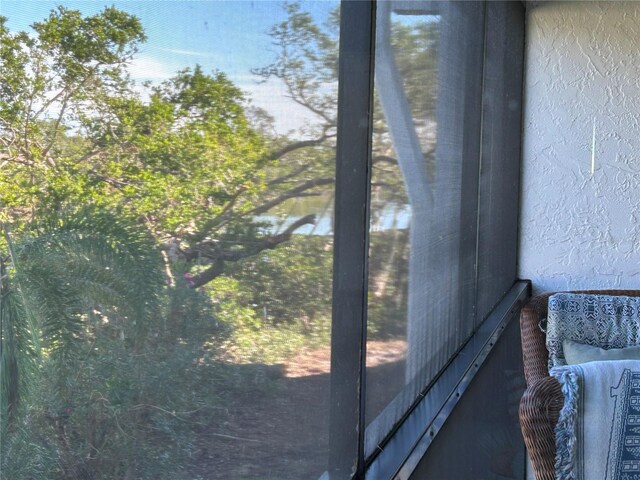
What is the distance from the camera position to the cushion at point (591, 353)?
9.10ft

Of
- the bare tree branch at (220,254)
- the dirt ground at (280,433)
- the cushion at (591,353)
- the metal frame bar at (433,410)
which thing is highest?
the bare tree branch at (220,254)

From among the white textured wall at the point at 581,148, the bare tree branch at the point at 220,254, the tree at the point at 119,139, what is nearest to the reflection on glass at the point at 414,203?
the bare tree branch at the point at 220,254

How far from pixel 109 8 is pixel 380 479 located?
3.19 ft

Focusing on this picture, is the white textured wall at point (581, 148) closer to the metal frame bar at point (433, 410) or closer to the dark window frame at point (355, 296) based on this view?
the metal frame bar at point (433, 410)

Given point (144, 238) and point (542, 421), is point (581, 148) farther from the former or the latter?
point (144, 238)

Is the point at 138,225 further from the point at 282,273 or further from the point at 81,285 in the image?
the point at 282,273

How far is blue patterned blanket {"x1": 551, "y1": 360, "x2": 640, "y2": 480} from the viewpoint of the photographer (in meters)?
1.75

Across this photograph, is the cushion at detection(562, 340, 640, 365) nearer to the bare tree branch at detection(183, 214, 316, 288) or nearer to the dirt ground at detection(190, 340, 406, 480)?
the dirt ground at detection(190, 340, 406, 480)

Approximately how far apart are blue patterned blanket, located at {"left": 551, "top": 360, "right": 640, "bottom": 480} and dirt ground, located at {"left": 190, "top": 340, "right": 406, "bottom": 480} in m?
0.92

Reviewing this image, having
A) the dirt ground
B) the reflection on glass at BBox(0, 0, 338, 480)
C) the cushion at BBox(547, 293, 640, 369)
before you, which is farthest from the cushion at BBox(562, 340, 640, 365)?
the reflection on glass at BBox(0, 0, 338, 480)

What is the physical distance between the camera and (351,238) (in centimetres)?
114

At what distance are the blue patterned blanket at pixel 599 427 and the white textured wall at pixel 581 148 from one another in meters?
2.29

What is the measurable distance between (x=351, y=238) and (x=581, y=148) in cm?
316

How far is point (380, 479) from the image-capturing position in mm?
1253
